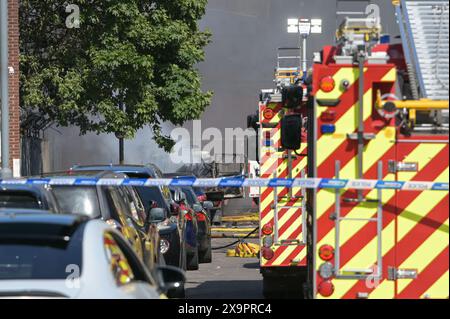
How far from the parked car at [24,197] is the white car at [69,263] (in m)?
2.68

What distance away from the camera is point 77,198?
41.5ft

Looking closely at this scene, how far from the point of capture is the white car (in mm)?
6613

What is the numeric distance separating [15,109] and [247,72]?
109 ft

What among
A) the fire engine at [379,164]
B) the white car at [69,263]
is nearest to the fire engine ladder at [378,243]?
the fire engine at [379,164]

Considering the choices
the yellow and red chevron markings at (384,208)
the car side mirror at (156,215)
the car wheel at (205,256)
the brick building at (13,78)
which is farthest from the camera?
the brick building at (13,78)

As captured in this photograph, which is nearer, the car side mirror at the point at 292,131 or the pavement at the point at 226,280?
the car side mirror at the point at 292,131

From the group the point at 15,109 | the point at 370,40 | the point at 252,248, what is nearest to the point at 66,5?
the point at 15,109

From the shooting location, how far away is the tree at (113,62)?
3581 cm

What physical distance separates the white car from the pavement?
7.33 m

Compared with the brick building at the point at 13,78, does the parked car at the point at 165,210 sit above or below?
below

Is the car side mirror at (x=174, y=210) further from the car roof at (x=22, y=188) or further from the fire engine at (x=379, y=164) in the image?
the fire engine at (x=379, y=164)

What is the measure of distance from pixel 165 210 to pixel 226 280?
1926mm

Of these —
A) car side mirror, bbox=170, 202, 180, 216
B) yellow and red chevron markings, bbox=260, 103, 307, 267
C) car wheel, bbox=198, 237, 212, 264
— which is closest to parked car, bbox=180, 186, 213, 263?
car wheel, bbox=198, 237, 212, 264

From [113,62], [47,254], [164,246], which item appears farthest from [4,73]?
[47,254]
